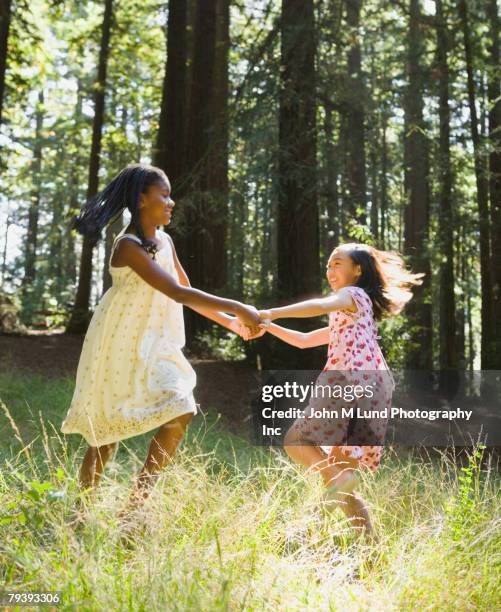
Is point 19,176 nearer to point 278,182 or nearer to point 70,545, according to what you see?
point 278,182

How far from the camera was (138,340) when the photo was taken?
4078mm

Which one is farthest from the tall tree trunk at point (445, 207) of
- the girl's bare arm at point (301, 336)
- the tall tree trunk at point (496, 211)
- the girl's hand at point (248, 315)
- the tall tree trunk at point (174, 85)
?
the girl's hand at point (248, 315)

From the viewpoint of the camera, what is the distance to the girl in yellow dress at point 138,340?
12.8 ft

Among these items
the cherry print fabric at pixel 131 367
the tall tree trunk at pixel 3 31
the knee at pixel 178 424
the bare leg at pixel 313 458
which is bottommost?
the bare leg at pixel 313 458

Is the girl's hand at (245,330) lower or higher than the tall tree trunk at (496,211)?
lower

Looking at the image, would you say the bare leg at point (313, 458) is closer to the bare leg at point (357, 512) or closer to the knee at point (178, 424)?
the bare leg at point (357, 512)

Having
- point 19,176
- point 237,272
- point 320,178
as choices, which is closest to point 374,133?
point 320,178

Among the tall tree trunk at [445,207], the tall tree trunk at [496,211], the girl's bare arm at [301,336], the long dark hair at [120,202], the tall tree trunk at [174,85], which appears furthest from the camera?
the tall tree trunk at [174,85]

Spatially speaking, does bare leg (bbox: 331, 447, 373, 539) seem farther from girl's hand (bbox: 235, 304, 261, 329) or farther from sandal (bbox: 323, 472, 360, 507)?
girl's hand (bbox: 235, 304, 261, 329)

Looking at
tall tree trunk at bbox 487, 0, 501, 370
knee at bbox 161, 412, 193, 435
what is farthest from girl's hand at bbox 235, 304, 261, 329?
tall tree trunk at bbox 487, 0, 501, 370

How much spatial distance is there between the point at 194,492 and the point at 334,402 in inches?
34.8

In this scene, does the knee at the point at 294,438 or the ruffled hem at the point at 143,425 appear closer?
the ruffled hem at the point at 143,425

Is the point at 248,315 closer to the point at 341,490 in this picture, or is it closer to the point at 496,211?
the point at 341,490

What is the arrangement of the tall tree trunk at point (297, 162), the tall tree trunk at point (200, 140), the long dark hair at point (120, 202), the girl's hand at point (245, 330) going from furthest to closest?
the tall tree trunk at point (200, 140) → the tall tree trunk at point (297, 162) → the girl's hand at point (245, 330) → the long dark hair at point (120, 202)
